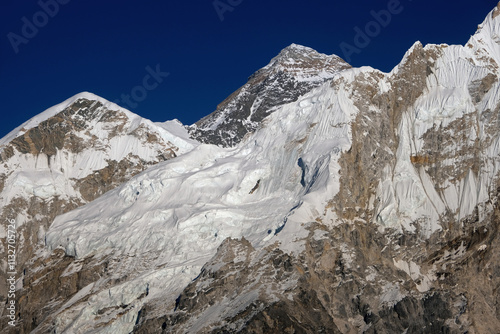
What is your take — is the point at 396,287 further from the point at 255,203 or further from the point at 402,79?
the point at 402,79

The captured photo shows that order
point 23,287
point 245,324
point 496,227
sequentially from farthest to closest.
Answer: point 23,287
point 496,227
point 245,324

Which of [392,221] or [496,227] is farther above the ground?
[392,221]

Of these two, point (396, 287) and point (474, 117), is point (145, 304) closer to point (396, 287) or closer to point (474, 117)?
point (396, 287)

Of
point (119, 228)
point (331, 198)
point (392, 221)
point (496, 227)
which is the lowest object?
point (496, 227)

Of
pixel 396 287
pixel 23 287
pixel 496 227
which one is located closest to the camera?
pixel 396 287

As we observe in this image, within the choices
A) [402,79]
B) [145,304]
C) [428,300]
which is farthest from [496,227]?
[145,304]

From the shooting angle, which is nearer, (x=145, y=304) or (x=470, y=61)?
(x=145, y=304)
